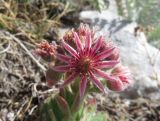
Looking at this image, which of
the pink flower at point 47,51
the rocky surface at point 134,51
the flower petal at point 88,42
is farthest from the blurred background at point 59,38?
the flower petal at point 88,42

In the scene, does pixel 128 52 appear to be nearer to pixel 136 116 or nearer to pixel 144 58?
pixel 144 58

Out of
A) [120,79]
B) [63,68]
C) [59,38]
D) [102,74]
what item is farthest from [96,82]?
[59,38]

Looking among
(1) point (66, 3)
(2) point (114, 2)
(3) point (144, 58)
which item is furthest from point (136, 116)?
(2) point (114, 2)

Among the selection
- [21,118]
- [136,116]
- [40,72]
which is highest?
[40,72]

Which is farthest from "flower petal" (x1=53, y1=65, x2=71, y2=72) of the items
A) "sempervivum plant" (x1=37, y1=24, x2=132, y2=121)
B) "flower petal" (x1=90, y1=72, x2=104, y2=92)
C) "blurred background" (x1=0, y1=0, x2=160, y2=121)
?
"blurred background" (x1=0, y1=0, x2=160, y2=121)

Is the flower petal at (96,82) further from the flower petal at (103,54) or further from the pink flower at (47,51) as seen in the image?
the pink flower at (47,51)

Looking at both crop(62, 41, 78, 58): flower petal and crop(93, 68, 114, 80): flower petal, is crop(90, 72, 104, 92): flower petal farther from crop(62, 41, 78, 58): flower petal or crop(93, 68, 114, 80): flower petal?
crop(62, 41, 78, 58): flower petal

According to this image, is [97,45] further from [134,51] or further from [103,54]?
[134,51]
